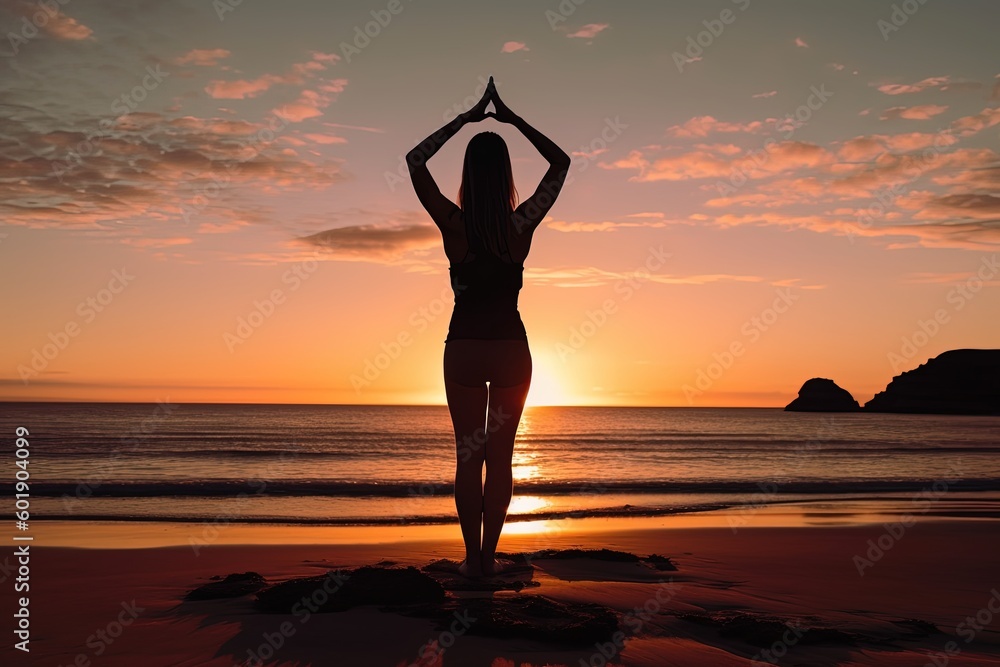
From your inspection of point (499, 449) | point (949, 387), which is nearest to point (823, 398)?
point (949, 387)

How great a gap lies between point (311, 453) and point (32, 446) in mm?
12968

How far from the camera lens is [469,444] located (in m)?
4.23

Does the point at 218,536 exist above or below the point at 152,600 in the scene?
below

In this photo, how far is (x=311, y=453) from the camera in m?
32.2

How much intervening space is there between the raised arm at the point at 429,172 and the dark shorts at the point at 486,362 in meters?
0.70

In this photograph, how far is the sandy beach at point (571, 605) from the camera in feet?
10.3

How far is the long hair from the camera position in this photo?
4090 mm

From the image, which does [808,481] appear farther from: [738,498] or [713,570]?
[713,570]

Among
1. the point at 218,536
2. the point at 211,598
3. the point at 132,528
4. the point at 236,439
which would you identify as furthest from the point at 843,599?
the point at 236,439

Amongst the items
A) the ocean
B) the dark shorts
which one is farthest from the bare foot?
the ocean

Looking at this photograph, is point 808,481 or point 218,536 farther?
point 808,481

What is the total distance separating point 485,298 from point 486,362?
361mm

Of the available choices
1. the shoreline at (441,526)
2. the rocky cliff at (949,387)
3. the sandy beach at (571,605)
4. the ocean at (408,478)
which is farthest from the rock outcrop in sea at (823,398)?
the sandy beach at (571,605)

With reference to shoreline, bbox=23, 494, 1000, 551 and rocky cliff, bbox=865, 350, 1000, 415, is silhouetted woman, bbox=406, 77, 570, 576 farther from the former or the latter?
rocky cliff, bbox=865, 350, 1000, 415
